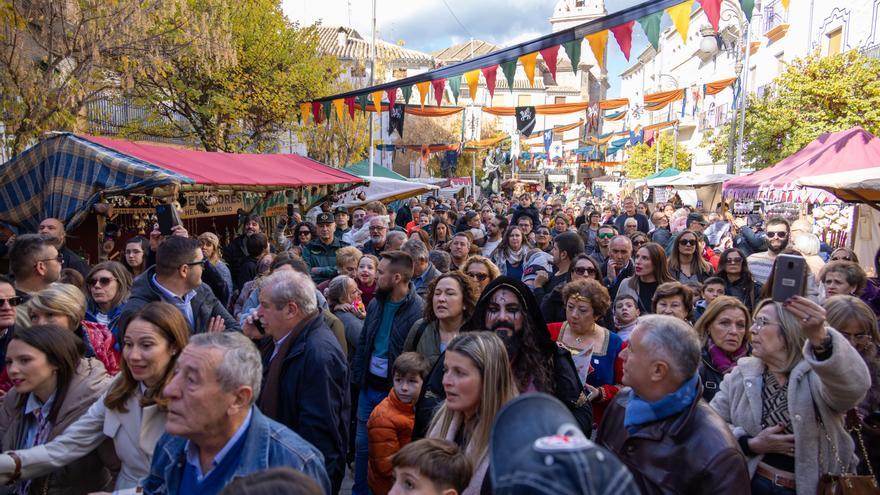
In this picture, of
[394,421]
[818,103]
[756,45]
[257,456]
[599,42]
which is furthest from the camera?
[756,45]

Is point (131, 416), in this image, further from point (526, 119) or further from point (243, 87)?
point (243, 87)

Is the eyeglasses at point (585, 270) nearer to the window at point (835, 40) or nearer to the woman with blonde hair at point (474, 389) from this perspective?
the woman with blonde hair at point (474, 389)

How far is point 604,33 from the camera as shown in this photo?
8070 mm

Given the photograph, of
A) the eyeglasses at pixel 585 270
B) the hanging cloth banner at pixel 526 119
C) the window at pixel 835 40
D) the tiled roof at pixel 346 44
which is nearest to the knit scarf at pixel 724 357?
the eyeglasses at pixel 585 270

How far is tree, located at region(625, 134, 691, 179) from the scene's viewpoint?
43.3 meters

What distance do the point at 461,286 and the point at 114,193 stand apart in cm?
554

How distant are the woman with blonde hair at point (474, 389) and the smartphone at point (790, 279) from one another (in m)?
1.25

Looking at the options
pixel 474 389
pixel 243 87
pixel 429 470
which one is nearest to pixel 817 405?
pixel 474 389

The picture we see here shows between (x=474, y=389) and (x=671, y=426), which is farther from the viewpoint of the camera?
(x=474, y=389)

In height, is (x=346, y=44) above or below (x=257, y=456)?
above

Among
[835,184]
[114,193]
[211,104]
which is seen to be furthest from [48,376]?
[211,104]

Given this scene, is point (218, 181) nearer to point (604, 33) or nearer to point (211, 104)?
point (604, 33)

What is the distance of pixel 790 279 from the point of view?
2855 mm

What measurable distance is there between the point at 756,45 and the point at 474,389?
105 feet
